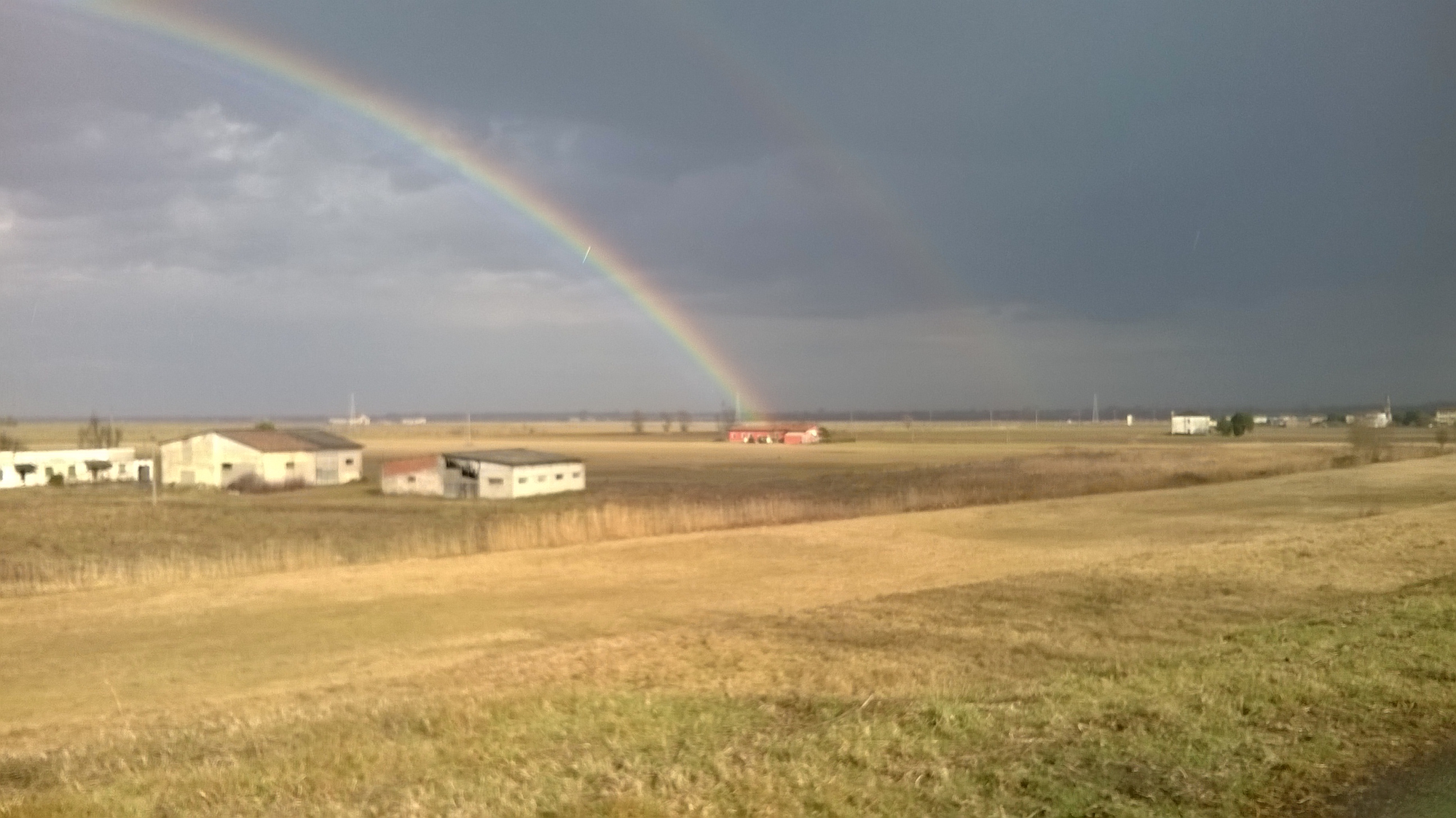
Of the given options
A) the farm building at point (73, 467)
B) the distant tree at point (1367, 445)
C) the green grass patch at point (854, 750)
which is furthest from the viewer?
the farm building at point (73, 467)

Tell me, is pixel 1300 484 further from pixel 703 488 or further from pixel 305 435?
pixel 305 435

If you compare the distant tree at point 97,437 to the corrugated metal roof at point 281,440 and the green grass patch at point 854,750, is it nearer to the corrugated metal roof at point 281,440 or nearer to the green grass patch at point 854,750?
the corrugated metal roof at point 281,440

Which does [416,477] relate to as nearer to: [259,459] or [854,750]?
[259,459]

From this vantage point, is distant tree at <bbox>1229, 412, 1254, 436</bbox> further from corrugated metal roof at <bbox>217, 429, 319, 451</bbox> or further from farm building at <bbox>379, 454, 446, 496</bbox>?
corrugated metal roof at <bbox>217, 429, 319, 451</bbox>

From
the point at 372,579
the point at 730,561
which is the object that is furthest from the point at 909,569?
the point at 372,579

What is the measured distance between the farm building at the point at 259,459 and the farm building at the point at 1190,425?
130m

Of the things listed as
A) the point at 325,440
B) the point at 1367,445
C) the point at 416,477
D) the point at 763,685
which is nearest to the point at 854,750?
the point at 763,685

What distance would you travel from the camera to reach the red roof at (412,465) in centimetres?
7994

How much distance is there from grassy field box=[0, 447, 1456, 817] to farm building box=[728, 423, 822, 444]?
126691 mm

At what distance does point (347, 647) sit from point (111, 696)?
16.0ft

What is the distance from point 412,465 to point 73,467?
1335 inches

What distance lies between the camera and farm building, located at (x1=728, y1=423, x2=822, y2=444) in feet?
533

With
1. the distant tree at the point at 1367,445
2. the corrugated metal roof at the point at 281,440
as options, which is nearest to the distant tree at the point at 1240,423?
the distant tree at the point at 1367,445

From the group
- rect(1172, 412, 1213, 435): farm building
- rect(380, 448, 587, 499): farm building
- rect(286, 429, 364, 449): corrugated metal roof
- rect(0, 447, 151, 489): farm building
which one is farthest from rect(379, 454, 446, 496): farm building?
rect(1172, 412, 1213, 435): farm building
